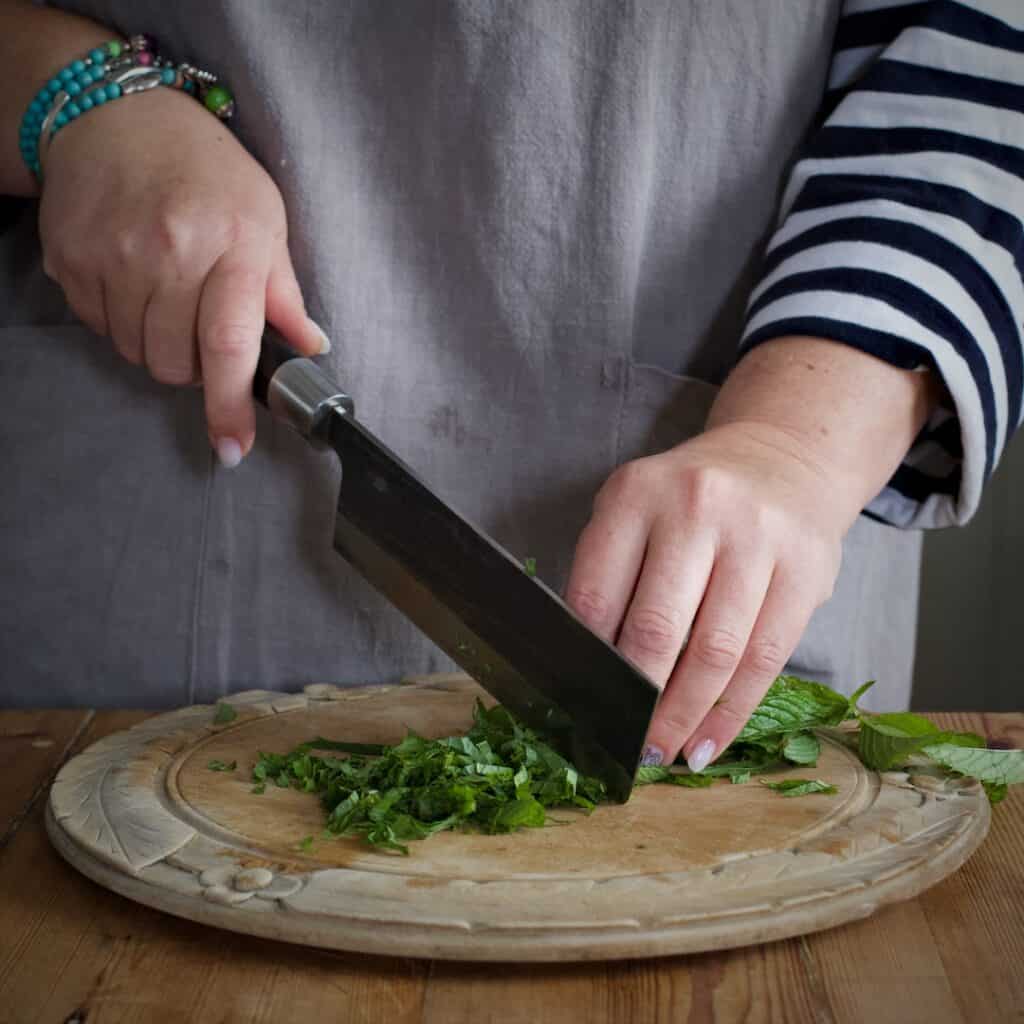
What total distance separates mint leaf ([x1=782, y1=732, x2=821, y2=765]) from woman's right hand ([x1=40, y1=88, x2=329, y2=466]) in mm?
502

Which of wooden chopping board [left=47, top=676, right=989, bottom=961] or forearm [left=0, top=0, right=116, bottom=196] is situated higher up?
forearm [left=0, top=0, right=116, bottom=196]

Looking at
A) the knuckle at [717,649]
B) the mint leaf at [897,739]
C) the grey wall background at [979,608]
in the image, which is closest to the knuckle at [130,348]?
the knuckle at [717,649]

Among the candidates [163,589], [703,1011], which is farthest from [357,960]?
[163,589]

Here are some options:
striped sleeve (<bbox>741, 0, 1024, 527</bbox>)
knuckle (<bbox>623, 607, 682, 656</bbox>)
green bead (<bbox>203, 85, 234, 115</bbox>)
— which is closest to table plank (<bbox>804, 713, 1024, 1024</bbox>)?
knuckle (<bbox>623, 607, 682, 656</bbox>)

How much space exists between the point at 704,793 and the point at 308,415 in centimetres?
43

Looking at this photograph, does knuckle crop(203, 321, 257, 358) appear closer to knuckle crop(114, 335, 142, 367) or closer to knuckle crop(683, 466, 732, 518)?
knuckle crop(114, 335, 142, 367)

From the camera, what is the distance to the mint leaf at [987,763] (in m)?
0.96

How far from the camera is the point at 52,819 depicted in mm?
906

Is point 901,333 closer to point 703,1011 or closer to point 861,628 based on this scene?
point 861,628

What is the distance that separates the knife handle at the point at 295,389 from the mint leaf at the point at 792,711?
1.35ft

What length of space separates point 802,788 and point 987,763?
14 cm

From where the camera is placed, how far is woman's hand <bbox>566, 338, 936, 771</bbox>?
3.06 ft

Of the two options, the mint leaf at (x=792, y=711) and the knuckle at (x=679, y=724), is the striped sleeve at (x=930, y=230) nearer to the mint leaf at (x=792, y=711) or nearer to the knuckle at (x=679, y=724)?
the mint leaf at (x=792, y=711)

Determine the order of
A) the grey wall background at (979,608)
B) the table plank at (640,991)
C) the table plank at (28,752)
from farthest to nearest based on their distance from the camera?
the grey wall background at (979,608) → the table plank at (28,752) → the table plank at (640,991)
